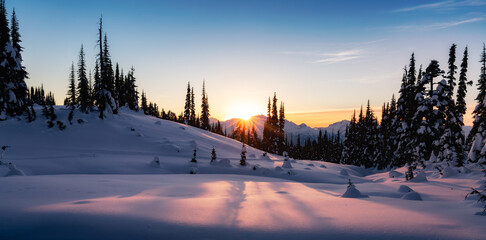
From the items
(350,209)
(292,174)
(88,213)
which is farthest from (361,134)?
(88,213)

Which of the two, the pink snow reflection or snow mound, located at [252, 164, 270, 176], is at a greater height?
the pink snow reflection

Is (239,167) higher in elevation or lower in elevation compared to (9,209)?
lower

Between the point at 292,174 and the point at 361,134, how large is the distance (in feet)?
116

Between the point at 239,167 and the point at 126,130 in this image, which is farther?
the point at 126,130

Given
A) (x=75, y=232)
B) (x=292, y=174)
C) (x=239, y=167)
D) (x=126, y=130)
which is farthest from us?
(x=126, y=130)

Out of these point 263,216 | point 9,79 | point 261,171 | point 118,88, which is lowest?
point 261,171

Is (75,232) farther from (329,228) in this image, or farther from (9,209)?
A: (329,228)

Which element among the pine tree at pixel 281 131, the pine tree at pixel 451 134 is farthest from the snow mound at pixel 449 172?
the pine tree at pixel 281 131

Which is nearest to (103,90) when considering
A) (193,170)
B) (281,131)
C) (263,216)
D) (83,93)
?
(83,93)

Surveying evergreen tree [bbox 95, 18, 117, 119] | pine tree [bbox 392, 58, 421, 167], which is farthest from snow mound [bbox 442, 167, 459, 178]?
evergreen tree [bbox 95, 18, 117, 119]

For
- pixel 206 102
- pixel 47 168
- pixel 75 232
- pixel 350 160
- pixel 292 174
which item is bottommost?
pixel 350 160

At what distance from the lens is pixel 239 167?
21078mm

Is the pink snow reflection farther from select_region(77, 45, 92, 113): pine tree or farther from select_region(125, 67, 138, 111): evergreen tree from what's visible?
select_region(125, 67, 138, 111): evergreen tree

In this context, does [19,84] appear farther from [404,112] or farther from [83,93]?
[404,112]
